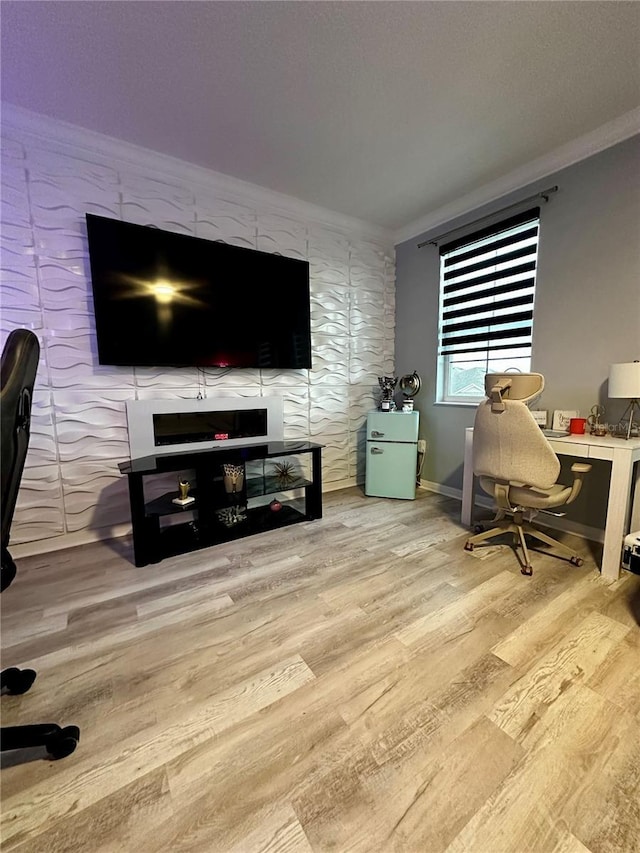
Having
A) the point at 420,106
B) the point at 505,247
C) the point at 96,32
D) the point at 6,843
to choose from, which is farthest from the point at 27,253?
the point at 505,247

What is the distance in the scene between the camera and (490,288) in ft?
9.30

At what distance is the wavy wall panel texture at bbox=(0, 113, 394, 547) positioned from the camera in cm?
203

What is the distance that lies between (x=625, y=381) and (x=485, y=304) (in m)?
1.28

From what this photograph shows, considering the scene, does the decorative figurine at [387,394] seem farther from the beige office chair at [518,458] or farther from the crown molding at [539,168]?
the crown molding at [539,168]

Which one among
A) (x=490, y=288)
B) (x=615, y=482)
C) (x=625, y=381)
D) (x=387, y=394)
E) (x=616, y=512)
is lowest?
(x=616, y=512)

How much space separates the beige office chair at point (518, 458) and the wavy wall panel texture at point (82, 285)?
1.70 metres

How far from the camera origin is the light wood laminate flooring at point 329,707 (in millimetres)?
827

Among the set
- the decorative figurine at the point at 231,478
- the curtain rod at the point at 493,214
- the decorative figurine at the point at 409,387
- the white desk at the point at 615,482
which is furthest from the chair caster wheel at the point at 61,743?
the curtain rod at the point at 493,214

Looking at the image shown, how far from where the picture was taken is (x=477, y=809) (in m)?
0.85

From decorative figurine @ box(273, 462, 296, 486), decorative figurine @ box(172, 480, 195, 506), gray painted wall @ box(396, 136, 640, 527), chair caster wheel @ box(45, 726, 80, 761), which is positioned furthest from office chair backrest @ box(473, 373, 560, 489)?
chair caster wheel @ box(45, 726, 80, 761)

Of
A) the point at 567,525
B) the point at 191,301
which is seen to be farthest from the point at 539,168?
the point at 191,301

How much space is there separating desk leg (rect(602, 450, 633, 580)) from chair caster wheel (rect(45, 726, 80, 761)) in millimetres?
2464

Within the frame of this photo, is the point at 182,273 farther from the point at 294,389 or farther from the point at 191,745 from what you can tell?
the point at 191,745

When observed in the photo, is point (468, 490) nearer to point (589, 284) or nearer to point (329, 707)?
point (589, 284)
